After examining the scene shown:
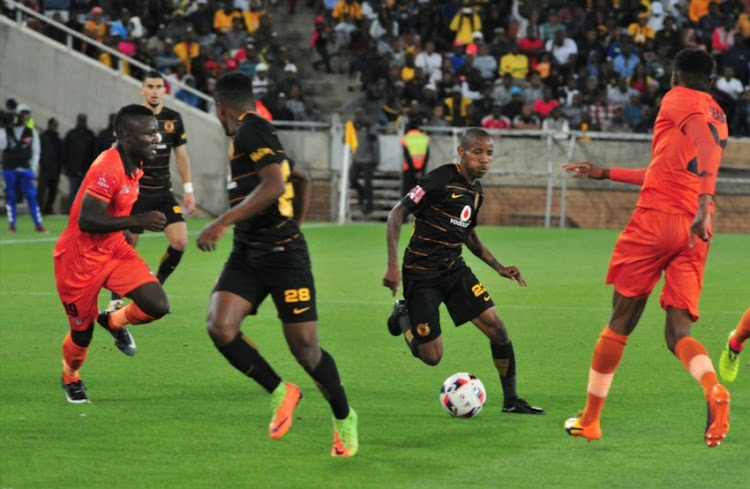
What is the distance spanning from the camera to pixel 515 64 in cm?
3005

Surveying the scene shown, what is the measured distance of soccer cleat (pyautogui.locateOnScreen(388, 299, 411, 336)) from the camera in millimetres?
9211

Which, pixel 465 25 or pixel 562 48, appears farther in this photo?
pixel 465 25

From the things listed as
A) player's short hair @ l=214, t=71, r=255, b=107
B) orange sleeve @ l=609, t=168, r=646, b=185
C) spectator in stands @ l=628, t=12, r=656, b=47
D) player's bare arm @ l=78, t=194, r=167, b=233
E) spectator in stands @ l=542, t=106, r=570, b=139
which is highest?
spectator in stands @ l=628, t=12, r=656, b=47

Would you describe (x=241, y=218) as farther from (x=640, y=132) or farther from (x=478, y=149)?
(x=640, y=132)

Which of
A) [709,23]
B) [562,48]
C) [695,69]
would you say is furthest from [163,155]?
[709,23]

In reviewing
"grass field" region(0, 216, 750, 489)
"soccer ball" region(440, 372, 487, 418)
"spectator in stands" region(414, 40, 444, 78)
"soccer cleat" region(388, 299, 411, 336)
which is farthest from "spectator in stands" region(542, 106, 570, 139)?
"soccer ball" region(440, 372, 487, 418)

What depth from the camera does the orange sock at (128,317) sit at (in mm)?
9008

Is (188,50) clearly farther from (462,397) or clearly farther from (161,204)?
(462,397)

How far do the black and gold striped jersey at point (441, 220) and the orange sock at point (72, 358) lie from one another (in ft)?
7.36

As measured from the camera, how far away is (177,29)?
104ft

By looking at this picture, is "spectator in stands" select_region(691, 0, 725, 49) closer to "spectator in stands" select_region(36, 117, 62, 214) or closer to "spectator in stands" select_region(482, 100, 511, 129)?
"spectator in stands" select_region(482, 100, 511, 129)

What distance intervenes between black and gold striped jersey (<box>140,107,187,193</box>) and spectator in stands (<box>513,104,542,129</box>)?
15995 mm

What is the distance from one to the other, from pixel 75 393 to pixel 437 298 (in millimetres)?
2469

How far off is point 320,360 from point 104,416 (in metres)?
1.82
